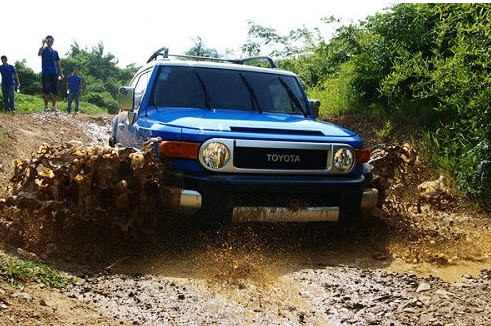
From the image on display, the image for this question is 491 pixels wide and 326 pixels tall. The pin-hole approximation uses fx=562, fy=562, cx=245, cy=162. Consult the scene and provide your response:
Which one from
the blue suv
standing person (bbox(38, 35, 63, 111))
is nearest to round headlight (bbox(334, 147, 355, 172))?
the blue suv

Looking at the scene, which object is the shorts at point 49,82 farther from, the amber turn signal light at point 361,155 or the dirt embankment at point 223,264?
the amber turn signal light at point 361,155

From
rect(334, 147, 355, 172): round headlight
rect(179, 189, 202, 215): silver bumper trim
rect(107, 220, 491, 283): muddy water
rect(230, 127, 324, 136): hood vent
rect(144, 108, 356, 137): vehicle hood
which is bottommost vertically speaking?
rect(107, 220, 491, 283): muddy water

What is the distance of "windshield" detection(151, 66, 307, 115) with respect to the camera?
5496mm

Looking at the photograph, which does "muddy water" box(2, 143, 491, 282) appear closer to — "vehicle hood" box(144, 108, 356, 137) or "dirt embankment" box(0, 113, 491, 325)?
"dirt embankment" box(0, 113, 491, 325)

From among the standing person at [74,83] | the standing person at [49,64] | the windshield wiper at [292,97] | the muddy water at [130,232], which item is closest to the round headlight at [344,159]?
the muddy water at [130,232]

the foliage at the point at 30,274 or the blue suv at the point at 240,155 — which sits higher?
the blue suv at the point at 240,155

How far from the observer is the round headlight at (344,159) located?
4.74 meters

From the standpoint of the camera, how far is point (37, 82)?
128 feet

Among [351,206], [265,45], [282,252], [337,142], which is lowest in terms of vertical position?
[282,252]

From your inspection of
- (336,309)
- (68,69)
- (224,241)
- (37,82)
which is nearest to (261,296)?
(336,309)

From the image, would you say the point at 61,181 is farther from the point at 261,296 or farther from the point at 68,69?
the point at 68,69

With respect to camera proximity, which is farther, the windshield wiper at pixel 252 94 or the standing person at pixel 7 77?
the standing person at pixel 7 77

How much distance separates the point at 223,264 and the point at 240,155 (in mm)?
861

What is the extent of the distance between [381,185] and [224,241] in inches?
76.1
